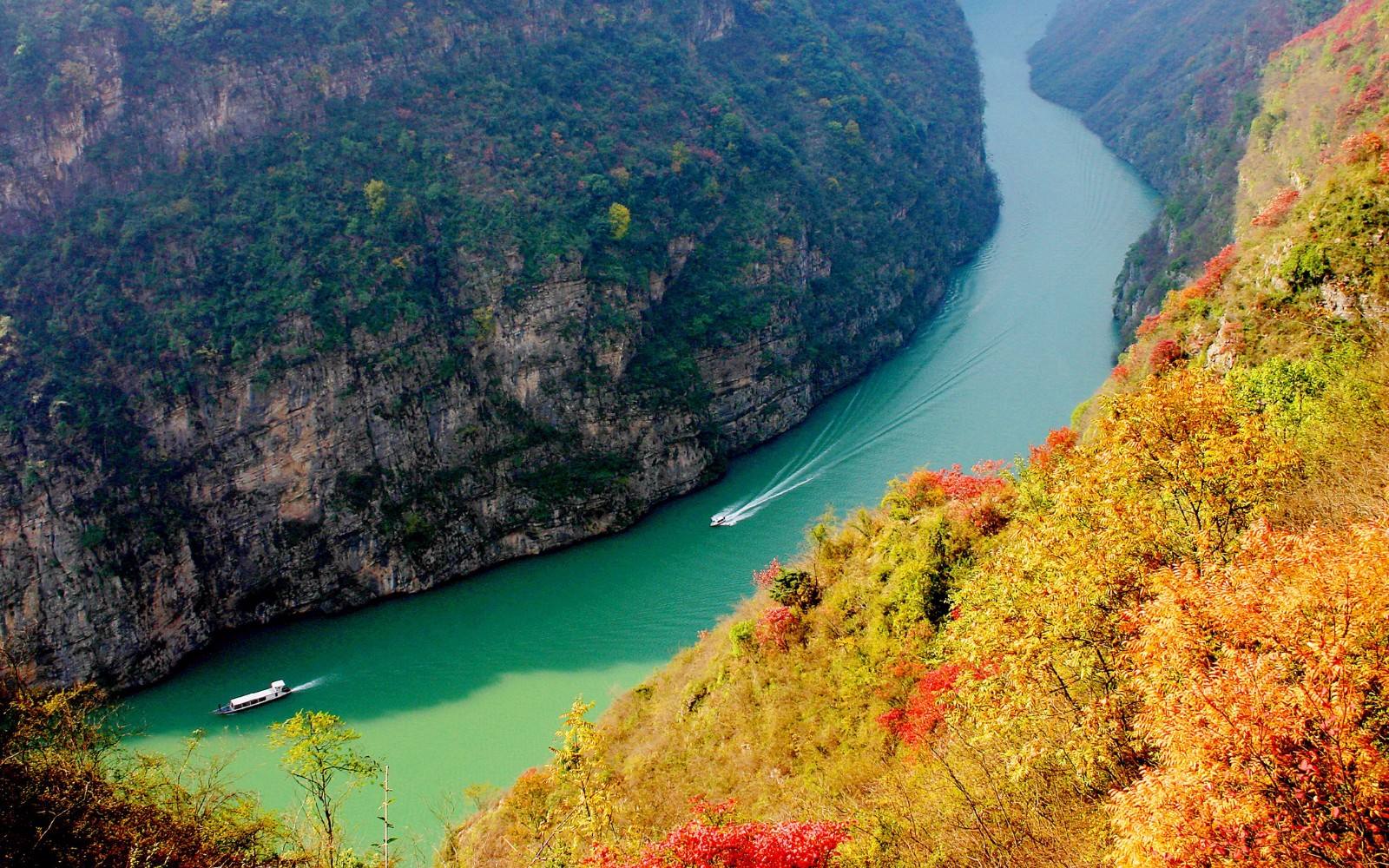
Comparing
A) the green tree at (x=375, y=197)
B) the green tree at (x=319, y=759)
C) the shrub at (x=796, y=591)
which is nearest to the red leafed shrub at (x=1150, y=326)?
the shrub at (x=796, y=591)

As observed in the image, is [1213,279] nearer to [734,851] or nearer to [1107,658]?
[1107,658]

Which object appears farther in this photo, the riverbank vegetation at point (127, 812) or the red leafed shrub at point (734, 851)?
the riverbank vegetation at point (127, 812)

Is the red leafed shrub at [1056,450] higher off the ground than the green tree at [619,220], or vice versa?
the green tree at [619,220]

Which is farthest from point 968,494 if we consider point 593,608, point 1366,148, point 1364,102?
point 1364,102

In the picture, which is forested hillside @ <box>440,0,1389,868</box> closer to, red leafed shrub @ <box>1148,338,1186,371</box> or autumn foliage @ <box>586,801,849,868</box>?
autumn foliage @ <box>586,801,849,868</box>

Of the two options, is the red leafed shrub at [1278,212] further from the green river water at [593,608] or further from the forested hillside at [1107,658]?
the green river water at [593,608]

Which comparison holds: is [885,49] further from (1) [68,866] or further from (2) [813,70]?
(1) [68,866]

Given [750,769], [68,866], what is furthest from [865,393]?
[68,866]
